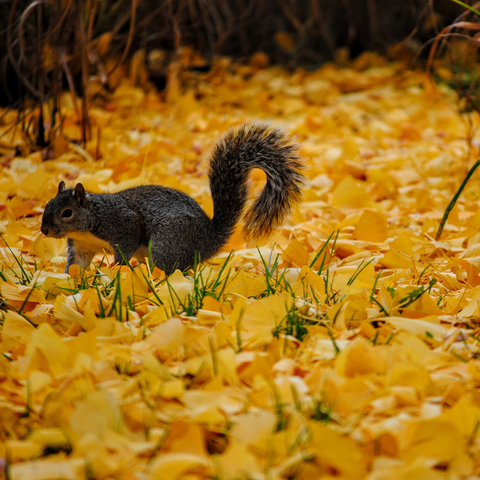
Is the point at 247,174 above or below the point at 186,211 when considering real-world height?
above

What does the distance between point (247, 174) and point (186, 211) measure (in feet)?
1.04

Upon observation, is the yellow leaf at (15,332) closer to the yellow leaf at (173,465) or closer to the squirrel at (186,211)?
the yellow leaf at (173,465)

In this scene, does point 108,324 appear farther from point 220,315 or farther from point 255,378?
point 255,378

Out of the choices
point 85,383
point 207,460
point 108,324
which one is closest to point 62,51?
point 108,324

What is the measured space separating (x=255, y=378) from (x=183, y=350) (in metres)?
0.25

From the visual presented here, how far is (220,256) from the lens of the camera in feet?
9.09

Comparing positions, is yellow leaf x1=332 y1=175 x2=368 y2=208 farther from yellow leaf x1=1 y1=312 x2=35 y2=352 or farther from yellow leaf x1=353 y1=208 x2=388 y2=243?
yellow leaf x1=1 y1=312 x2=35 y2=352

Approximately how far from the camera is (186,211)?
261cm

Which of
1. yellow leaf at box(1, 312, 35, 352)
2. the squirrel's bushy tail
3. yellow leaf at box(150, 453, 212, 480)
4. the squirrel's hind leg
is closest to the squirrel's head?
the squirrel's hind leg

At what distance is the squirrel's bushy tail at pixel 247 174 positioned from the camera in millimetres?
2467

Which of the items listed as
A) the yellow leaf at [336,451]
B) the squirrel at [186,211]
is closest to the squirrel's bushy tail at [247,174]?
the squirrel at [186,211]

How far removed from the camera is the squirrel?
8.18ft

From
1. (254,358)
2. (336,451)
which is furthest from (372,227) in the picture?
(336,451)

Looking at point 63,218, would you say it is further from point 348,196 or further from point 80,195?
point 348,196
